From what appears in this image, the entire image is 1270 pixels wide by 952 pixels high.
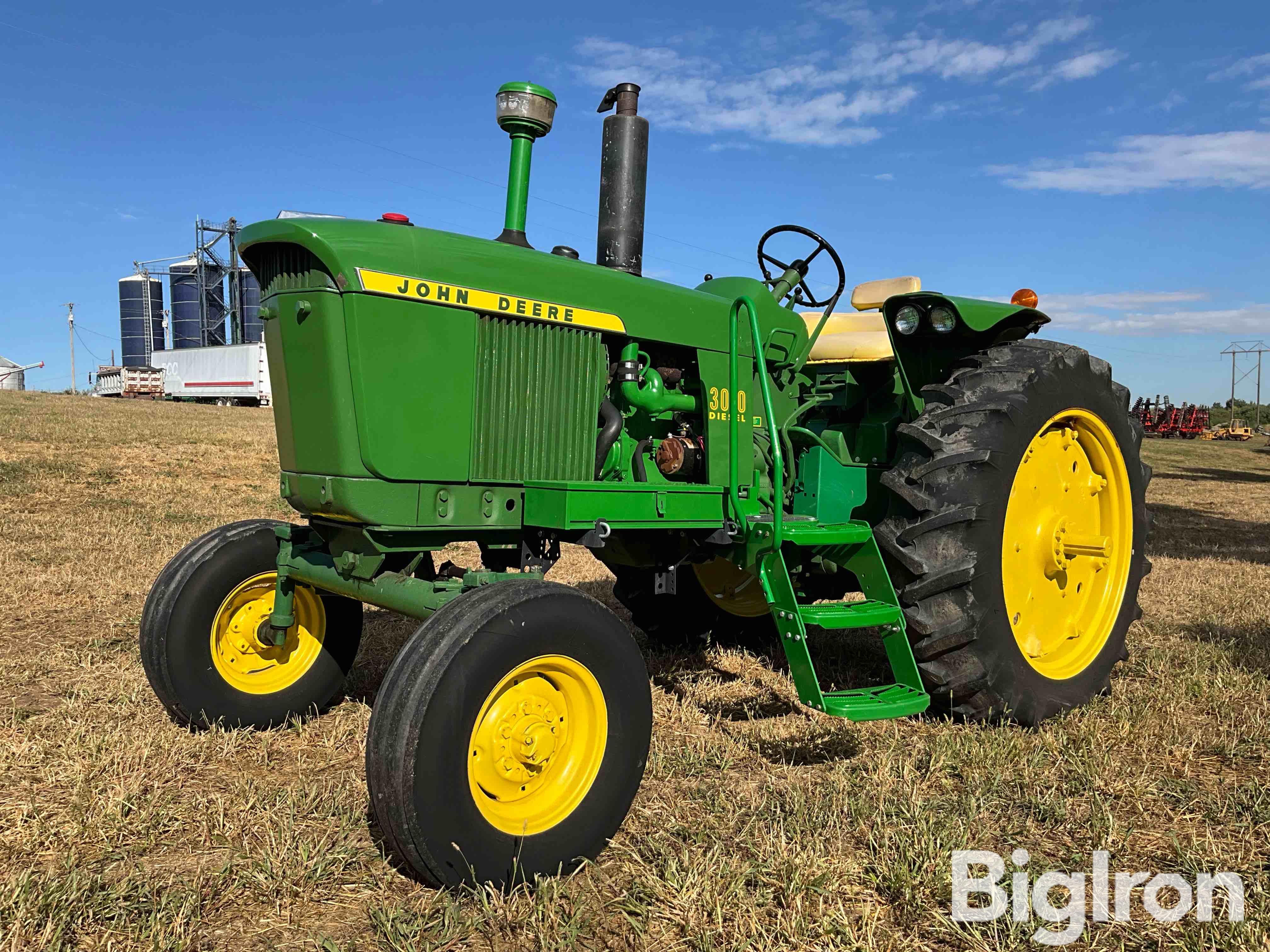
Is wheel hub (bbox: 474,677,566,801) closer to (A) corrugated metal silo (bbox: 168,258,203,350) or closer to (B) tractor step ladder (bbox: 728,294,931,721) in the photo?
(B) tractor step ladder (bbox: 728,294,931,721)

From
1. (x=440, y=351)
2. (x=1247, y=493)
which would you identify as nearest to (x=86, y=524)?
(x=440, y=351)

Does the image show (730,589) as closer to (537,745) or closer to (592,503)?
(592,503)

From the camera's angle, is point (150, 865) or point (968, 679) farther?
point (968, 679)

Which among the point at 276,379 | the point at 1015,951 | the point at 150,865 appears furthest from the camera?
the point at 276,379

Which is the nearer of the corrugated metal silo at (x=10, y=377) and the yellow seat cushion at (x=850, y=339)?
the yellow seat cushion at (x=850, y=339)

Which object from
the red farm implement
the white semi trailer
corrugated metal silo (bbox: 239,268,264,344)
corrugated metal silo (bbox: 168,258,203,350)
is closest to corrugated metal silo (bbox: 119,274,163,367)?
corrugated metal silo (bbox: 168,258,203,350)

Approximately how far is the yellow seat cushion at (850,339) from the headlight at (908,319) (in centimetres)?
13

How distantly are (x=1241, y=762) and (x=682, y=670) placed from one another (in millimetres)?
2427

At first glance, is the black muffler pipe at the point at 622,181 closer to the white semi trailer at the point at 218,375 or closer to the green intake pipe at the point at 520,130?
the green intake pipe at the point at 520,130

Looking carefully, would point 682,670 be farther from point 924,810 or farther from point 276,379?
point 276,379

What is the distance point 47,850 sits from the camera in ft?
8.31

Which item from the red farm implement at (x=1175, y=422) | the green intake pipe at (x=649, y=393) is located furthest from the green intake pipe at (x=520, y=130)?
the red farm implement at (x=1175, y=422)

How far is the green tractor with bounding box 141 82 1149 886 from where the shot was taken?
2529 mm

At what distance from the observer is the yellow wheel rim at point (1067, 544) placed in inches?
151
